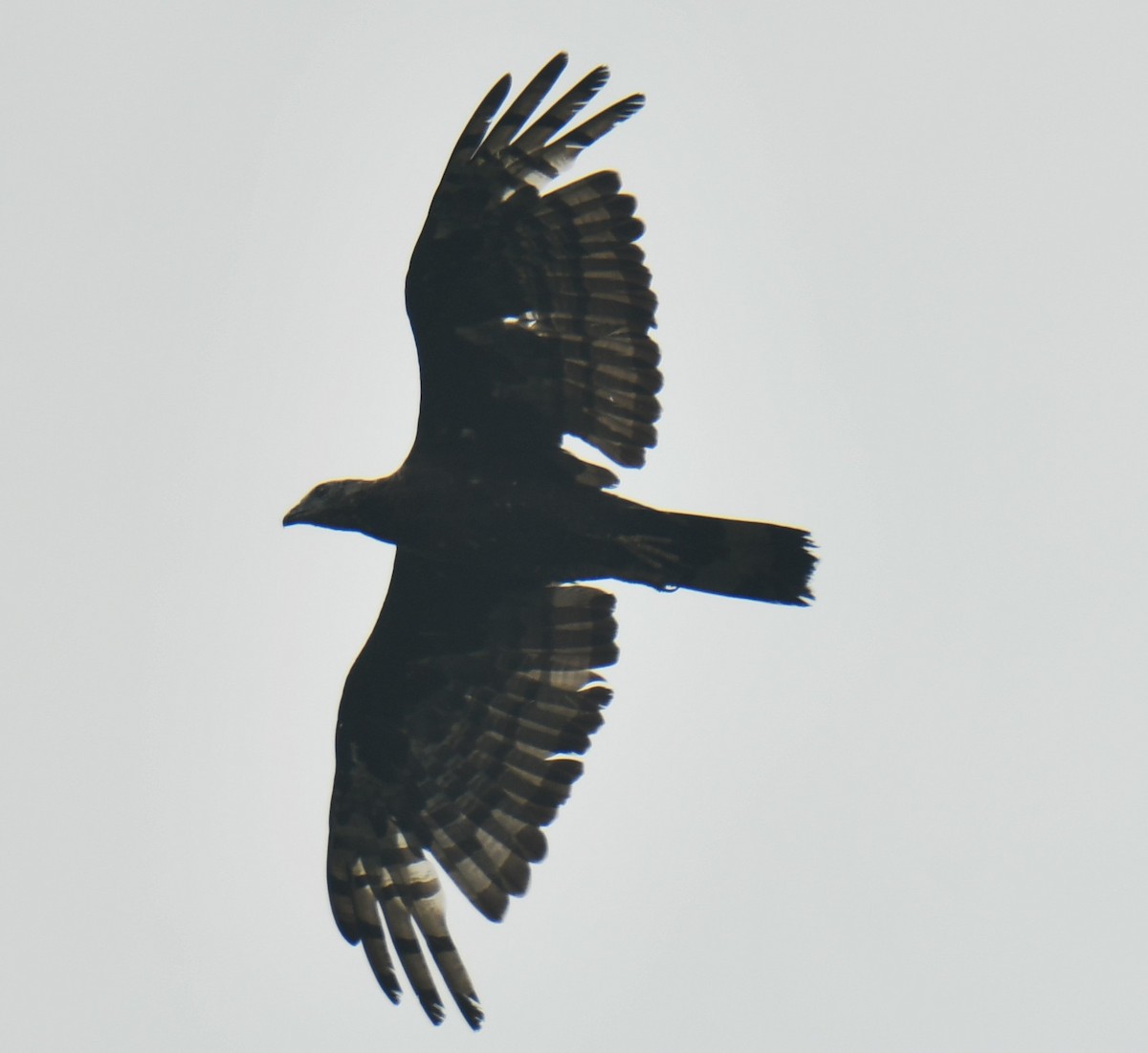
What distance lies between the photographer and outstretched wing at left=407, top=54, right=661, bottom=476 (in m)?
9.87

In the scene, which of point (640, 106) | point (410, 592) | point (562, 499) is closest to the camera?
point (640, 106)

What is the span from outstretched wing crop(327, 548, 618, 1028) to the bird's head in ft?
1.83

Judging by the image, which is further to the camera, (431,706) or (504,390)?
(431,706)

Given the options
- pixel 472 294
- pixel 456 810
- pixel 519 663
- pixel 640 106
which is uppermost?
pixel 640 106

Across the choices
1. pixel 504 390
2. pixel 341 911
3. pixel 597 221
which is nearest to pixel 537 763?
pixel 341 911

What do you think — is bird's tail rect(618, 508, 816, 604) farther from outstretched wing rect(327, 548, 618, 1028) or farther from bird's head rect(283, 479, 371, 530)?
bird's head rect(283, 479, 371, 530)

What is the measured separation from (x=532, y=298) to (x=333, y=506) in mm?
1540

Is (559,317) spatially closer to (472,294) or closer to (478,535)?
(472,294)

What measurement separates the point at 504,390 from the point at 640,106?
167 centimetres

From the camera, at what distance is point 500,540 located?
10.5 m


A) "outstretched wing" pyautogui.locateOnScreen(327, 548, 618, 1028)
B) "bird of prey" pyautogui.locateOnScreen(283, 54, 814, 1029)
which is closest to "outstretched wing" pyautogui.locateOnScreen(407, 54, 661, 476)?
"bird of prey" pyautogui.locateOnScreen(283, 54, 814, 1029)

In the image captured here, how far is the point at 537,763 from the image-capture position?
1105 centimetres

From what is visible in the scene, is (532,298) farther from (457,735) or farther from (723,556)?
(457,735)

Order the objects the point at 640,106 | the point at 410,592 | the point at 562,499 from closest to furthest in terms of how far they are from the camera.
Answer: the point at 640,106, the point at 562,499, the point at 410,592
